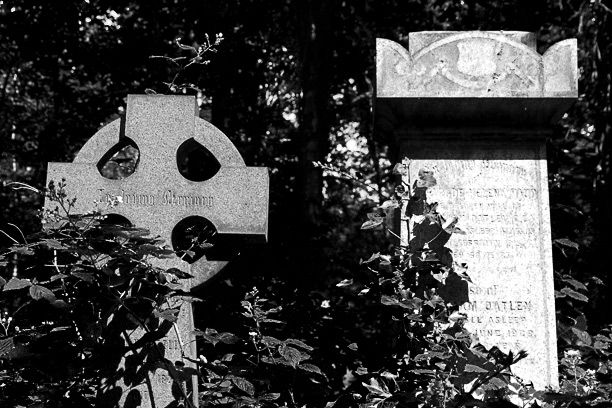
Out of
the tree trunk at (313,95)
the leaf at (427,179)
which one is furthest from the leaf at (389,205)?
the tree trunk at (313,95)

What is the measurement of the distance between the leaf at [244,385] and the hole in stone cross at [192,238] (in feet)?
1.76

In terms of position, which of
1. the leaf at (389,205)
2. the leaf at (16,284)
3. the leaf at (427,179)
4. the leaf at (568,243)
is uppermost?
the leaf at (427,179)

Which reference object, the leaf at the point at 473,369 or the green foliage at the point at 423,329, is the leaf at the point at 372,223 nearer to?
the green foliage at the point at 423,329

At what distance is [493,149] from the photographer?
16.1ft

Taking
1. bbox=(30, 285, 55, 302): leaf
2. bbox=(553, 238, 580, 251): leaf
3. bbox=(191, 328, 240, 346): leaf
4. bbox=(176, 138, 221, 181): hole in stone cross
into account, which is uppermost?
bbox=(176, 138, 221, 181): hole in stone cross

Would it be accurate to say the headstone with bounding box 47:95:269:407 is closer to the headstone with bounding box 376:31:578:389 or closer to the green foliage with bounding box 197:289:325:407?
the green foliage with bounding box 197:289:325:407

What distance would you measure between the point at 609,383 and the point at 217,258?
6.25 ft

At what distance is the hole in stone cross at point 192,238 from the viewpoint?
12.3 ft

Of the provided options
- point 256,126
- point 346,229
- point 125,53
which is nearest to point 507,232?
point 256,126

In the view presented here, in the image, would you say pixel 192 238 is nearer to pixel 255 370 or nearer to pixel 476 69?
pixel 255 370

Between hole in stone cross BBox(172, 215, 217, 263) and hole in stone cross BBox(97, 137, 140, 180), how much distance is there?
408mm

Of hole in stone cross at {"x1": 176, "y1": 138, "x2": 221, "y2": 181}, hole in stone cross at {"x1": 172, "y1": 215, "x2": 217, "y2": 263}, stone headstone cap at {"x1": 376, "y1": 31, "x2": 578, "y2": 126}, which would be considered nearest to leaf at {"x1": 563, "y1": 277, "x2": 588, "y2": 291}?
stone headstone cap at {"x1": 376, "y1": 31, "x2": 578, "y2": 126}

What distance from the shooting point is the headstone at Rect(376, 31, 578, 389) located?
462 cm

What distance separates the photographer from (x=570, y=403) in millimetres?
3416
